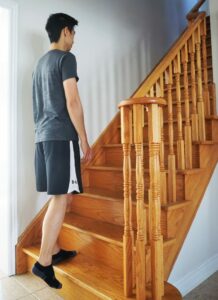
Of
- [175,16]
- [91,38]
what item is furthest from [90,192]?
[175,16]

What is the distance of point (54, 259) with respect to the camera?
1708mm

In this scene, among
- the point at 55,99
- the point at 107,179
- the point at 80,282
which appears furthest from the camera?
the point at 107,179

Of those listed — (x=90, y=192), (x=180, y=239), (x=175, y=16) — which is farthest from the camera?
(x=175, y=16)

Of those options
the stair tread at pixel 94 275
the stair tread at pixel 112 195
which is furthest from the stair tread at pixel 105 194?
the stair tread at pixel 94 275

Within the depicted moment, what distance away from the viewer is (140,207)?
50.1 inches

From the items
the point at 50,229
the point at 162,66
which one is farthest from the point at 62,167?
the point at 162,66

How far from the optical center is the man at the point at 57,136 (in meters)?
1.53

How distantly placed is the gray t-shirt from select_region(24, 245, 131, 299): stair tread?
0.79 meters

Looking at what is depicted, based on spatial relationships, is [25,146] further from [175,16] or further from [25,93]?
[175,16]

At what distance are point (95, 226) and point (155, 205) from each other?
0.71 metres

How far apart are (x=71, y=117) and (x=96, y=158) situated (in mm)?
1155

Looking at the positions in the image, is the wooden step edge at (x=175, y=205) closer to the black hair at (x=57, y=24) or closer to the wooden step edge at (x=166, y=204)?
the wooden step edge at (x=166, y=204)

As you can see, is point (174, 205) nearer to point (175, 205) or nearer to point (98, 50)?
point (175, 205)

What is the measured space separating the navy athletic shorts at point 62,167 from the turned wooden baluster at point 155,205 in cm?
50
